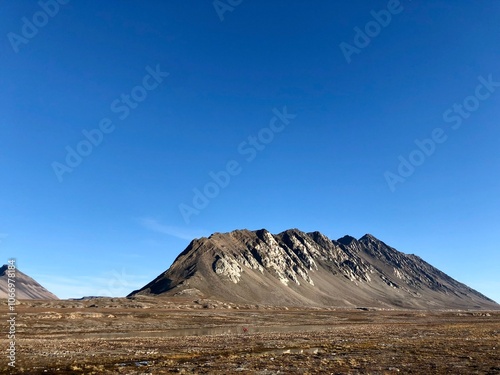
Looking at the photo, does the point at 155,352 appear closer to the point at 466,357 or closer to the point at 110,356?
the point at 110,356

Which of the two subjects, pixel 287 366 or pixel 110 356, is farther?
pixel 110 356

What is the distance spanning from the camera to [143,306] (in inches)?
6284

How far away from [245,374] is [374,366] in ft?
30.2

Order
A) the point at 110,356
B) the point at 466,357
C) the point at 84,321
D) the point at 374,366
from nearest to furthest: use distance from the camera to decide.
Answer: the point at 374,366
the point at 466,357
the point at 110,356
the point at 84,321

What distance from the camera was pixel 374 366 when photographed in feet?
82.5

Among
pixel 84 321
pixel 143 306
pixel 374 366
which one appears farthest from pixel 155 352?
pixel 143 306

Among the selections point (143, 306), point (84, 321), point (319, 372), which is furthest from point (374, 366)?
point (143, 306)

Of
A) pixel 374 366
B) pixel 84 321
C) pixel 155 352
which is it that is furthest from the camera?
pixel 84 321

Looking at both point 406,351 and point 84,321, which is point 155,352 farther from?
point 84,321

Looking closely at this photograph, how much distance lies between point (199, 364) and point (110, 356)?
9654 millimetres

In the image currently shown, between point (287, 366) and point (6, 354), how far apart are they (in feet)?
81.7

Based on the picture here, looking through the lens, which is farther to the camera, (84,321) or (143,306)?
(143,306)

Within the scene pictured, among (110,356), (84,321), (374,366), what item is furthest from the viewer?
(84,321)

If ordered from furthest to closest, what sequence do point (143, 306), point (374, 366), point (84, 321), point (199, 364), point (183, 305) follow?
point (183, 305) < point (143, 306) < point (84, 321) < point (199, 364) < point (374, 366)
